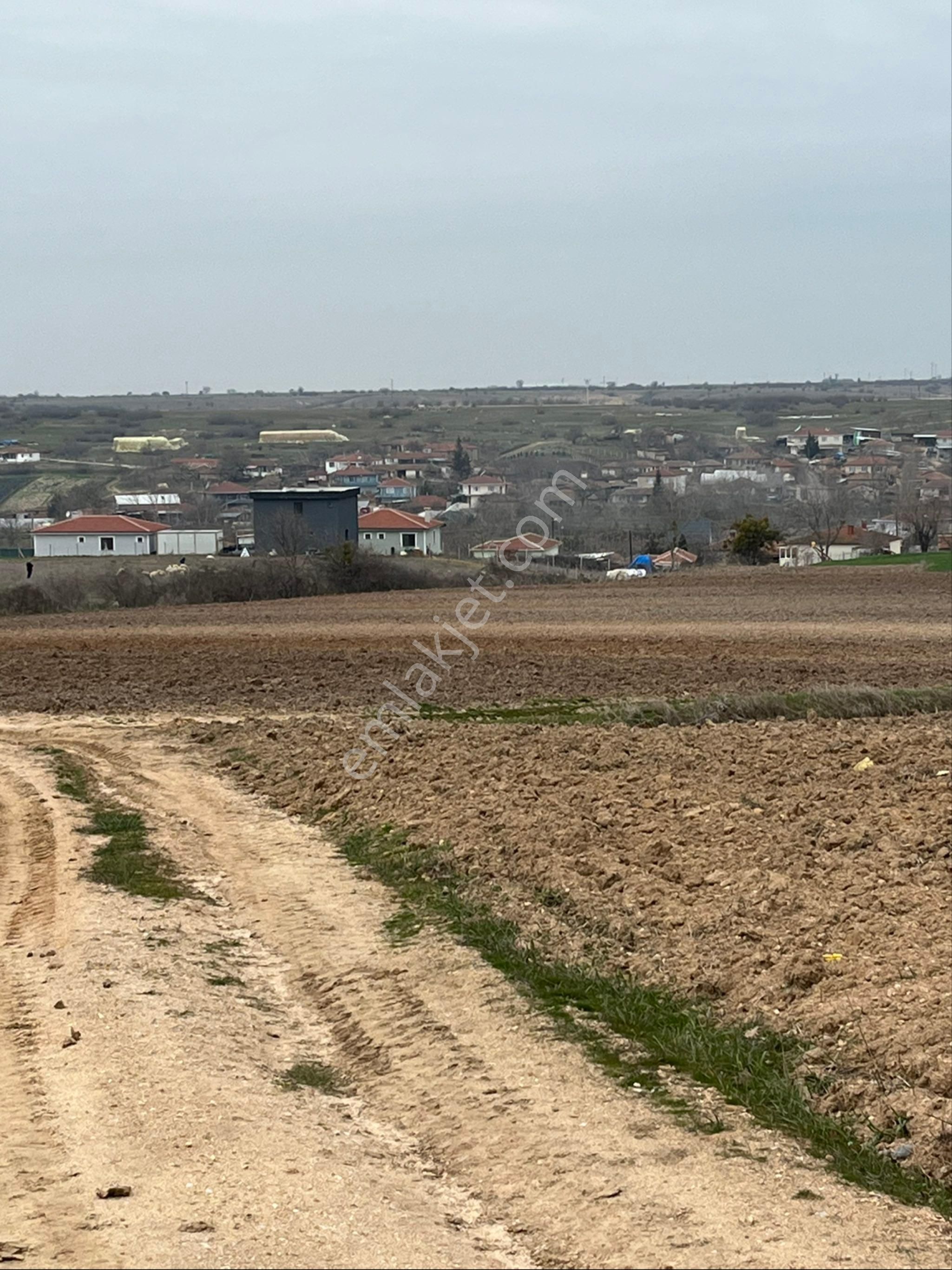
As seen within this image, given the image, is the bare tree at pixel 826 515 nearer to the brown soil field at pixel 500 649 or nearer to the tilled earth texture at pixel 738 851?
the brown soil field at pixel 500 649

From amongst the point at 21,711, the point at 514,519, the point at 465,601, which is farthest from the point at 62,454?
the point at 21,711

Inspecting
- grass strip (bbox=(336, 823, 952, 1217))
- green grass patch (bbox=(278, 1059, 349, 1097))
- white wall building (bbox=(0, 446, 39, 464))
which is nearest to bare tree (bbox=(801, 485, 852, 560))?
grass strip (bbox=(336, 823, 952, 1217))

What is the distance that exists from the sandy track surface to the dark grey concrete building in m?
67.6

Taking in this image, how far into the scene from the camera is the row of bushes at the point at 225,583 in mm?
50812

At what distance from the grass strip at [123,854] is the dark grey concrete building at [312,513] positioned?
61.0 meters

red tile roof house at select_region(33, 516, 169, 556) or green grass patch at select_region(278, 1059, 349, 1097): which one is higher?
red tile roof house at select_region(33, 516, 169, 556)

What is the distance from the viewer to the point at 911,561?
222 ft

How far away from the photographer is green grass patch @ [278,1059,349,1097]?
8.34m

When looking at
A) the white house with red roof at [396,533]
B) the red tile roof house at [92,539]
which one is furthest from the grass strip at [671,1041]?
the red tile roof house at [92,539]

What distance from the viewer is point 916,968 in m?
8.84

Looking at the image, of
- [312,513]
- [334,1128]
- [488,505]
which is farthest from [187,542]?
[334,1128]

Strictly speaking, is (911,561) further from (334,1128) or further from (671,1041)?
(334,1128)

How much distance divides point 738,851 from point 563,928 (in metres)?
1.79

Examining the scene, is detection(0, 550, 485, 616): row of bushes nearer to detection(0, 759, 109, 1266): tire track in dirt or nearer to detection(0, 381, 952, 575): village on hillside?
detection(0, 381, 952, 575): village on hillside
